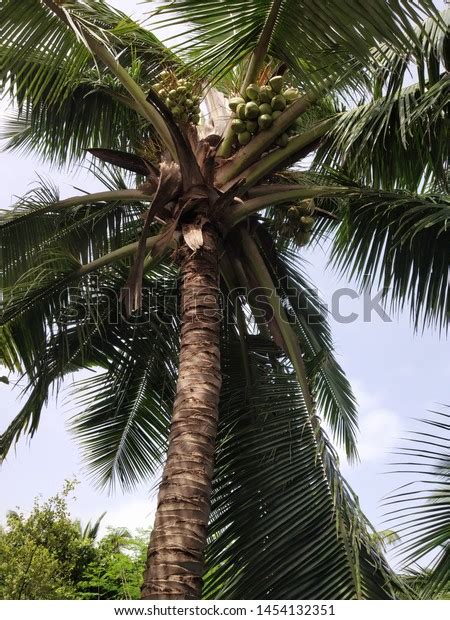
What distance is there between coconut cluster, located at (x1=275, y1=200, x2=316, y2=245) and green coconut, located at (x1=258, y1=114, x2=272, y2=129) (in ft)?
2.62

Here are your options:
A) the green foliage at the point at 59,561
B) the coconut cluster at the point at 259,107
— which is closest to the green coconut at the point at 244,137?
the coconut cluster at the point at 259,107

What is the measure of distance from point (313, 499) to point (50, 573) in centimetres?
856

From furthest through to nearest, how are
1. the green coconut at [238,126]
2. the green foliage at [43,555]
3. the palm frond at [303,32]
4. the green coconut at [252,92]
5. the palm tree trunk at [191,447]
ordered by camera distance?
1. the green foliage at [43,555]
2. the green coconut at [238,126]
3. the green coconut at [252,92]
4. the palm frond at [303,32]
5. the palm tree trunk at [191,447]

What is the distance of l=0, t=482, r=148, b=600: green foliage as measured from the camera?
12.0 metres

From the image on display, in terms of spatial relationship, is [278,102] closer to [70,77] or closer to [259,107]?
[259,107]

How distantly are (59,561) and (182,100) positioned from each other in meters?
9.78

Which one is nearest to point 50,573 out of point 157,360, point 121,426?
point 121,426

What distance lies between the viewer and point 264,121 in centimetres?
524

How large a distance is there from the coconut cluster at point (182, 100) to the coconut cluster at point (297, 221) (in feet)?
3.35

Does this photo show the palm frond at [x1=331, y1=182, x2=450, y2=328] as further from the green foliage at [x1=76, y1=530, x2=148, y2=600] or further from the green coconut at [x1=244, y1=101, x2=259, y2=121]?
the green foliage at [x1=76, y1=530, x2=148, y2=600]

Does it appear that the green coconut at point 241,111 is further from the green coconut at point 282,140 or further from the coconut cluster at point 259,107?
the green coconut at point 282,140

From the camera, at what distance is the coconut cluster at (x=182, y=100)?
544cm

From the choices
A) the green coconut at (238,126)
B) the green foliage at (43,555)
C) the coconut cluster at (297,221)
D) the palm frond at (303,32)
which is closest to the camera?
the palm frond at (303,32)

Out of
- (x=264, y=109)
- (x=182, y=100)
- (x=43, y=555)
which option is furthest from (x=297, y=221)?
(x=43, y=555)
